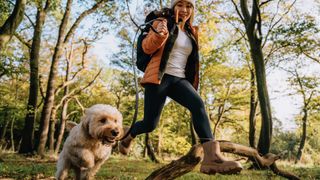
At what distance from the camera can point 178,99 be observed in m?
3.97

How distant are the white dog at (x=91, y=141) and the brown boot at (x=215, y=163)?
136 cm

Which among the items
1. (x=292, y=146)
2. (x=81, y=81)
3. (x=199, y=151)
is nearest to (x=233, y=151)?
(x=199, y=151)

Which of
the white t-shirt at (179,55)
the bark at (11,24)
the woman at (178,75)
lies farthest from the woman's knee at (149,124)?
the bark at (11,24)

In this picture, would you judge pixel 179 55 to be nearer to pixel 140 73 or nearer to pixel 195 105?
pixel 195 105

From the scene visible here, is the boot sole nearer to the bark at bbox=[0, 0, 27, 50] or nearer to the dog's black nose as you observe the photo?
the dog's black nose

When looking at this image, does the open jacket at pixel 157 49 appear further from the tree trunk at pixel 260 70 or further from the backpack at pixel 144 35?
the tree trunk at pixel 260 70

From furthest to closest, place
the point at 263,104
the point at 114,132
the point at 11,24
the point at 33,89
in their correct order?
the point at 33,89 < the point at 263,104 < the point at 11,24 < the point at 114,132

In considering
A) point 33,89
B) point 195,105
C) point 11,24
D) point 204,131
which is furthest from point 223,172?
point 33,89

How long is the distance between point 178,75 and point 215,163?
113 cm

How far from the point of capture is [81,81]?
101 feet

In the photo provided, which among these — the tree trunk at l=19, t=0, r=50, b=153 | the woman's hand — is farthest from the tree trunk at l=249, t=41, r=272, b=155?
the tree trunk at l=19, t=0, r=50, b=153

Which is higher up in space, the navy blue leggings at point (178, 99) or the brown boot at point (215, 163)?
the navy blue leggings at point (178, 99)

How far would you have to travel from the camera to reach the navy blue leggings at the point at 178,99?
3.73 metres

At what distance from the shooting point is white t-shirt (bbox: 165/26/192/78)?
12.8 feet
